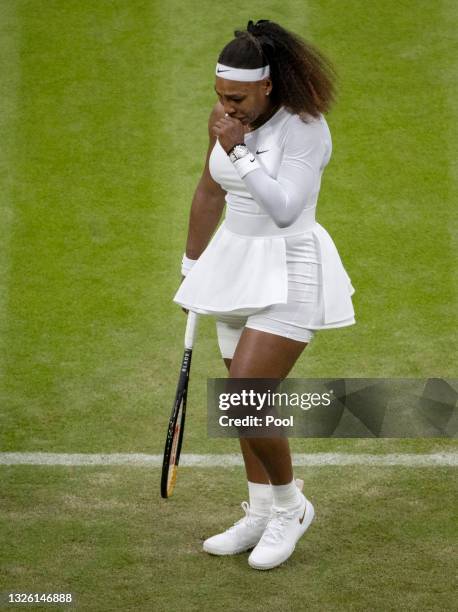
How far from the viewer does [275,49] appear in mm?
5293

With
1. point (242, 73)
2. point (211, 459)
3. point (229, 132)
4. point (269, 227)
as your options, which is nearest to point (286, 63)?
point (242, 73)

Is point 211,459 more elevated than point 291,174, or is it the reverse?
point 291,174

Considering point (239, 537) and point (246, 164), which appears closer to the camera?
point (246, 164)

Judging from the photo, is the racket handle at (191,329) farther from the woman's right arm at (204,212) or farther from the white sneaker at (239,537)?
A: the white sneaker at (239,537)

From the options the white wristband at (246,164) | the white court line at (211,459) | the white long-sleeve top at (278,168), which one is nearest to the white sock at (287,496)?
the white court line at (211,459)

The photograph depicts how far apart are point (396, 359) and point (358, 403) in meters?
0.53

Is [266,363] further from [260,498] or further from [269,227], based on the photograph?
[260,498]

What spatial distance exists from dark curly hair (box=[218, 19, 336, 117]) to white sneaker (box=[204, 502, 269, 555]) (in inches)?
68.7

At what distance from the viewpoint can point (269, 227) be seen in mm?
5414

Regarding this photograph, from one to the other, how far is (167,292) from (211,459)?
187 centimetres

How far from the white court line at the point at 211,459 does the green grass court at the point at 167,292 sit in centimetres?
7

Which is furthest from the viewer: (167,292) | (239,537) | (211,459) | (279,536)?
(167,292)

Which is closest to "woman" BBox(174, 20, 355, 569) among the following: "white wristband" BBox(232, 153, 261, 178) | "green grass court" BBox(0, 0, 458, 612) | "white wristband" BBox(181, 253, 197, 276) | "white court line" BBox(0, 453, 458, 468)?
"white wristband" BBox(232, 153, 261, 178)

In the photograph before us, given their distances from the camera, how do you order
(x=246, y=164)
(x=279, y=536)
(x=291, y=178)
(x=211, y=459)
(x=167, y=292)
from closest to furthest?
(x=246, y=164) < (x=291, y=178) < (x=279, y=536) < (x=211, y=459) < (x=167, y=292)
